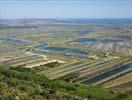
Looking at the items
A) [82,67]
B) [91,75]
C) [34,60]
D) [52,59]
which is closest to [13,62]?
[34,60]

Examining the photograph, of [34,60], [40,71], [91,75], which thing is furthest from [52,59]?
[91,75]

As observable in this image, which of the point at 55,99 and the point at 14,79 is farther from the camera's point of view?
the point at 14,79

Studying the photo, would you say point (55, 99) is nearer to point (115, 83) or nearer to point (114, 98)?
point (114, 98)

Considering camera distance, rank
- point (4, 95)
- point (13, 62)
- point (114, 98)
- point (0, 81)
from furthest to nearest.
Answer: point (13, 62) → point (0, 81) → point (114, 98) → point (4, 95)

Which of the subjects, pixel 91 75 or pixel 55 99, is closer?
pixel 55 99

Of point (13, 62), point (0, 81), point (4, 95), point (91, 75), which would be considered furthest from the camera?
point (13, 62)

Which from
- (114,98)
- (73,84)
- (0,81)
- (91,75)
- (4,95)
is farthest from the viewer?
A: (91,75)

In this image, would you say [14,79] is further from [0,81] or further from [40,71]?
[40,71]

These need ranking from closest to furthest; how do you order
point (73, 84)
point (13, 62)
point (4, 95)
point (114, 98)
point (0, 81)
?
point (4, 95) < point (114, 98) < point (0, 81) < point (73, 84) < point (13, 62)
